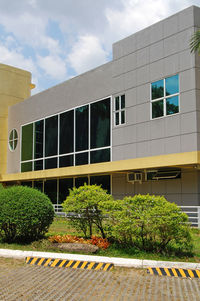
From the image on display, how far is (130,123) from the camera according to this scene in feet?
61.6

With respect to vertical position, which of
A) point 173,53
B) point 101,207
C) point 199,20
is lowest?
point 101,207

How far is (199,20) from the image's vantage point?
54.2 feet

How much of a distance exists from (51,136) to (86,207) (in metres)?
14.6

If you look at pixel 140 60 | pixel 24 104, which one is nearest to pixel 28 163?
pixel 24 104

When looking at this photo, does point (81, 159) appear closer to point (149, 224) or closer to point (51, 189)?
point (51, 189)

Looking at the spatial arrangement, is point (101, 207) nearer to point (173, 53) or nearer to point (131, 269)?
point (131, 269)

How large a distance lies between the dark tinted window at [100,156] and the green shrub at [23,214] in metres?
9.22

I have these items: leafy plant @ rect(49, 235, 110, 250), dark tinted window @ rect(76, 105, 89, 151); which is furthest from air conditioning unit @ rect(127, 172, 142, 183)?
leafy plant @ rect(49, 235, 110, 250)

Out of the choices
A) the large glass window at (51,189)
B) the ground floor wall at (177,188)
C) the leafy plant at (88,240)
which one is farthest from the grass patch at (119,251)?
the large glass window at (51,189)

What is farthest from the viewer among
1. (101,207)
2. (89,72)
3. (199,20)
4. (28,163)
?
(28,163)

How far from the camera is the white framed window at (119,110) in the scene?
63.8 feet

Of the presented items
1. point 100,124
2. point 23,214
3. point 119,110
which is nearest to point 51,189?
point 100,124

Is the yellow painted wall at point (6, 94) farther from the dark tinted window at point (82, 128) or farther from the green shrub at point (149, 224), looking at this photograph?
the green shrub at point (149, 224)

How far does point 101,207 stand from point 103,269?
2570 mm
